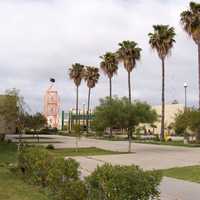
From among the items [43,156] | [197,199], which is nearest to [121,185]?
[197,199]

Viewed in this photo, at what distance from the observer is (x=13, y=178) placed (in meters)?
15.7

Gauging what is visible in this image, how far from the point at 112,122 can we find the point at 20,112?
24.0 ft

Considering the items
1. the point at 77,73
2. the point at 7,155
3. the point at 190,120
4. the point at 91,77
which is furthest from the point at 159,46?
the point at 77,73

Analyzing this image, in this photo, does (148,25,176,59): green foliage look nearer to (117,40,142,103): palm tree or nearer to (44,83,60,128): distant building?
(117,40,142,103): palm tree

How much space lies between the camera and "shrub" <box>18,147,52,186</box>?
12359 millimetres

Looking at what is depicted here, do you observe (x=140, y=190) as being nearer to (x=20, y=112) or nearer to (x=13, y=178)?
(x=13, y=178)

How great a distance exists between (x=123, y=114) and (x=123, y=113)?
0.12 m

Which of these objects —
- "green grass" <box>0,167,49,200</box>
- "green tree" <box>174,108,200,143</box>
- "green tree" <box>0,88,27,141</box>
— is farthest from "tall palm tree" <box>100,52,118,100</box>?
"green grass" <box>0,167,49,200</box>

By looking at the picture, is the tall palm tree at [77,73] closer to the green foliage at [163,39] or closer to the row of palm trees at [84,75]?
the row of palm trees at [84,75]

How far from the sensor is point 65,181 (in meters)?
10.1

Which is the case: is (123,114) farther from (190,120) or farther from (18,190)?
(18,190)

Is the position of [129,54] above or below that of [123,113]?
above

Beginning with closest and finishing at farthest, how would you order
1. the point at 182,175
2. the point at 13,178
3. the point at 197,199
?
the point at 197,199, the point at 13,178, the point at 182,175

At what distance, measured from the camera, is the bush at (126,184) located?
734cm
